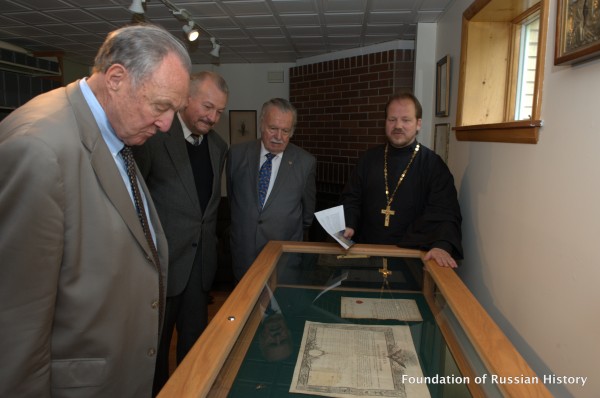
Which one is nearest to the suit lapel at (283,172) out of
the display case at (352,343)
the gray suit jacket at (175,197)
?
the gray suit jacket at (175,197)

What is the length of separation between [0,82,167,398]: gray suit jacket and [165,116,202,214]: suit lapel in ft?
2.68

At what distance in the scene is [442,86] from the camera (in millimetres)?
3506

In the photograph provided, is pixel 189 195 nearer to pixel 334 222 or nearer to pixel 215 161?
pixel 215 161

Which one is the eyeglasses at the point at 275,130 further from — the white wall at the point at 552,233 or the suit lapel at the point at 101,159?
the suit lapel at the point at 101,159

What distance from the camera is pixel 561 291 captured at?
1540 millimetres

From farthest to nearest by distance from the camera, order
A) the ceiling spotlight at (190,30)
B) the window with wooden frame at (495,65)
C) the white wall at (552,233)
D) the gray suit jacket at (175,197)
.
→ 1. the ceiling spotlight at (190,30)
2. the window with wooden frame at (495,65)
3. the gray suit jacket at (175,197)
4. the white wall at (552,233)

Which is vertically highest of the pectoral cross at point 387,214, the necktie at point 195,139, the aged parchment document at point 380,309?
the necktie at point 195,139

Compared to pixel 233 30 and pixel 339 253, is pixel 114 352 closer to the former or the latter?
pixel 339 253

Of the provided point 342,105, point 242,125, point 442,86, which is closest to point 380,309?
point 442,86

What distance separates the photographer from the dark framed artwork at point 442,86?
330 centimetres

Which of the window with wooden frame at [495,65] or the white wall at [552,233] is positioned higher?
the window with wooden frame at [495,65]

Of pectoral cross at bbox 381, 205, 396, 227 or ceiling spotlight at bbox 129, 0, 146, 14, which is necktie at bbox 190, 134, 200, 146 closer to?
pectoral cross at bbox 381, 205, 396, 227

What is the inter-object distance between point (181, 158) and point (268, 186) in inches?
26.9

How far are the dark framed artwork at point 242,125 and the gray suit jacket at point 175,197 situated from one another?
4964 millimetres
